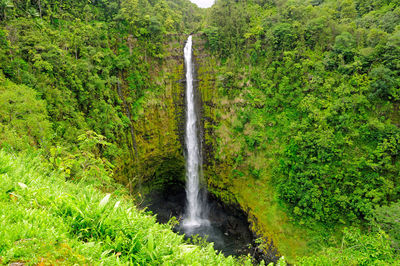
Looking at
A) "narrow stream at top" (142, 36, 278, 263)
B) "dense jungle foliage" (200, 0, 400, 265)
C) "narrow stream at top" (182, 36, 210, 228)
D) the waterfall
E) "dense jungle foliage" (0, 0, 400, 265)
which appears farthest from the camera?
the waterfall

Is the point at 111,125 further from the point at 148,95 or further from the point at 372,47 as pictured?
the point at 372,47

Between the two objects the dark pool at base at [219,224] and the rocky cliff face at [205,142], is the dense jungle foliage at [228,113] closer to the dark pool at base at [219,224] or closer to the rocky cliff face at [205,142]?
the rocky cliff face at [205,142]

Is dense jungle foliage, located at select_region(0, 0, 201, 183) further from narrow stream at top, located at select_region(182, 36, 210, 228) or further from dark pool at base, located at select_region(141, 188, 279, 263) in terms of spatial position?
dark pool at base, located at select_region(141, 188, 279, 263)

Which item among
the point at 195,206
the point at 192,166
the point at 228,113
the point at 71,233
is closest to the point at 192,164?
the point at 192,166

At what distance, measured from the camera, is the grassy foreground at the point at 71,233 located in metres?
1.86

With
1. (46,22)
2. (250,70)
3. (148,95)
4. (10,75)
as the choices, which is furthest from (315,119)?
(46,22)

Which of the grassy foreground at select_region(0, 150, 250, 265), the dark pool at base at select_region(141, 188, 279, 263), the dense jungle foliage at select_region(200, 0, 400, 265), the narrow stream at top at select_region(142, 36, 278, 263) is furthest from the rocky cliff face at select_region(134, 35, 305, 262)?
the grassy foreground at select_region(0, 150, 250, 265)

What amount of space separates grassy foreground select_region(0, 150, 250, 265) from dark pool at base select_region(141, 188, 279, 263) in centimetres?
1184

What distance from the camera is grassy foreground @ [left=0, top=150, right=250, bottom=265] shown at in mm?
1864

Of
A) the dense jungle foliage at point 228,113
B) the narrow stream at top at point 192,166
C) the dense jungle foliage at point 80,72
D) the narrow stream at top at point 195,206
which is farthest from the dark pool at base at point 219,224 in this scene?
the dense jungle foliage at point 80,72

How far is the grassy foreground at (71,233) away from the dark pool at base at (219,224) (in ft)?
38.8

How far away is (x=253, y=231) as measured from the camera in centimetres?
1620

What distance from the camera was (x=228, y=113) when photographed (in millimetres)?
21031

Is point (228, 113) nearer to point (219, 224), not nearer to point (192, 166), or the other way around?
point (192, 166)
